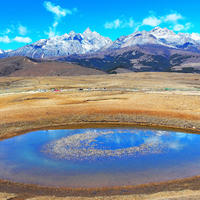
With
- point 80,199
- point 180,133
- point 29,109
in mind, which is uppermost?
point 29,109

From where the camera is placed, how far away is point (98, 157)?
27719mm

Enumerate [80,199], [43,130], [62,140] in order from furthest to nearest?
[43,130] < [62,140] < [80,199]

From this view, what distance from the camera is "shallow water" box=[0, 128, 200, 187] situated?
73.3 feet

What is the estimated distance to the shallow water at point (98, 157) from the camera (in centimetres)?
2234

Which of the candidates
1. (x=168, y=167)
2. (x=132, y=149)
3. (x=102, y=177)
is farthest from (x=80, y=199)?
(x=132, y=149)

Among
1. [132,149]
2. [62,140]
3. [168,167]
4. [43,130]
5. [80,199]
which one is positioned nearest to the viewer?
[80,199]

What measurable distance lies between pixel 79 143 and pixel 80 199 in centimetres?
1573

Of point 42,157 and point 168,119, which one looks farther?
point 168,119

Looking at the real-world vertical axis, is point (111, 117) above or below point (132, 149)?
above

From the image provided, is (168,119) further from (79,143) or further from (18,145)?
(18,145)

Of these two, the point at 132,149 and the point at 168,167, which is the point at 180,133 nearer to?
the point at 132,149

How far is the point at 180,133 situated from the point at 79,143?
675 inches

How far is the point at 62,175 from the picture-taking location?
2289cm

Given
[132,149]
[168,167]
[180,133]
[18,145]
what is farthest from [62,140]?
[180,133]
